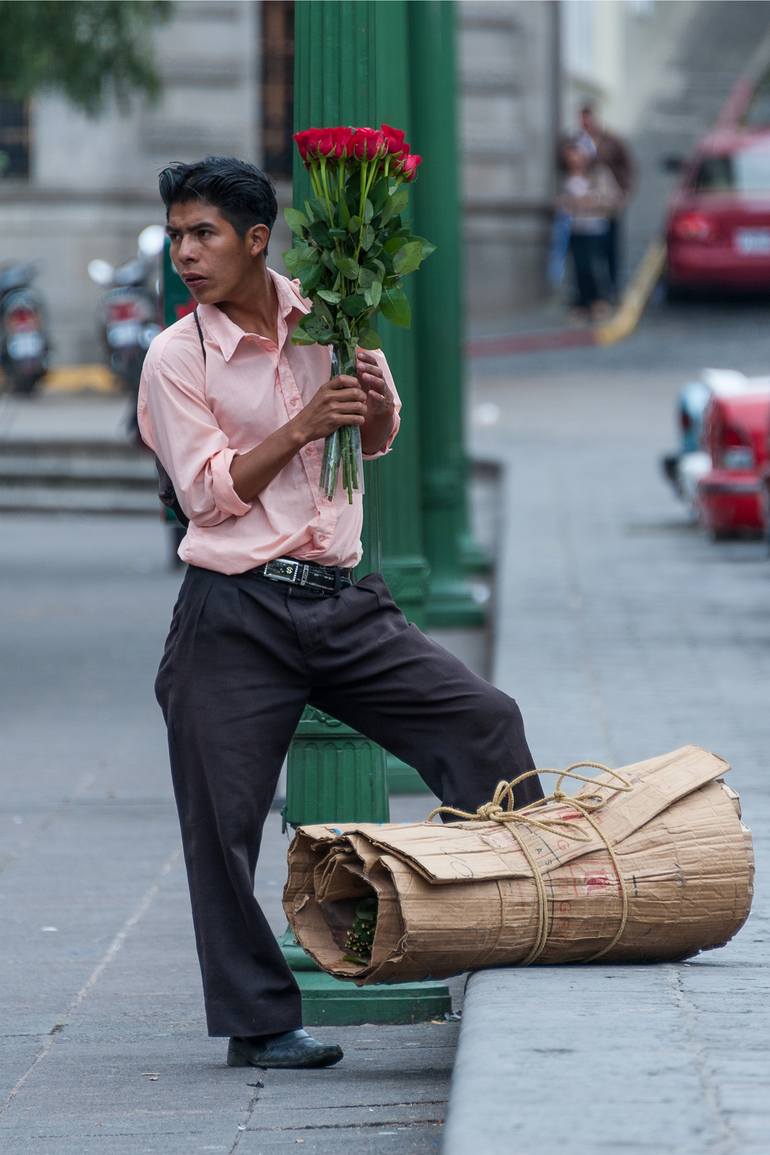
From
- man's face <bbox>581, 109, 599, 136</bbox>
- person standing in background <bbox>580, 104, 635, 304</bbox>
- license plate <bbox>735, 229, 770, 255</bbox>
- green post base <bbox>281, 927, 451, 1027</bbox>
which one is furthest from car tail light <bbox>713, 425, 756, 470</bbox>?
man's face <bbox>581, 109, 599, 136</bbox>

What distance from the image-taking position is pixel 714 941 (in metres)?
4.86

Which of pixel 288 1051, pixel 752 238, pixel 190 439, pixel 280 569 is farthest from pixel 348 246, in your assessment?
pixel 752 238

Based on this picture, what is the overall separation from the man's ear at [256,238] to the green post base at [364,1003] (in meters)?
1.56

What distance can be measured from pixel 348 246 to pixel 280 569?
0.63 metres

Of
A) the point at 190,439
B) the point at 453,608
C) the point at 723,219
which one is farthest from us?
the point at 723,219

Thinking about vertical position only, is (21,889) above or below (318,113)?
below

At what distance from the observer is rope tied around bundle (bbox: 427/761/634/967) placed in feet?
15.4

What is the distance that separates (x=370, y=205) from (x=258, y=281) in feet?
0.87

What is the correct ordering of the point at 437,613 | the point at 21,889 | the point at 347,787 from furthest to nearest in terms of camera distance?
1. the point at 437,613
2. the point at 21,889
3. the point at 347,787

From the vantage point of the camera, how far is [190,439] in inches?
180

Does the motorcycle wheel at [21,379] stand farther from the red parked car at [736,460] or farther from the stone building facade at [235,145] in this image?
the red parked car at [736,460]

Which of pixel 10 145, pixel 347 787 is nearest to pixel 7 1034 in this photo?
pixel 347 787

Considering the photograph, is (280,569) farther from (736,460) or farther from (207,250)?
(736,460)

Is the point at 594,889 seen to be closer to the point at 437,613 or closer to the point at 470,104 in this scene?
the point at 437,613
